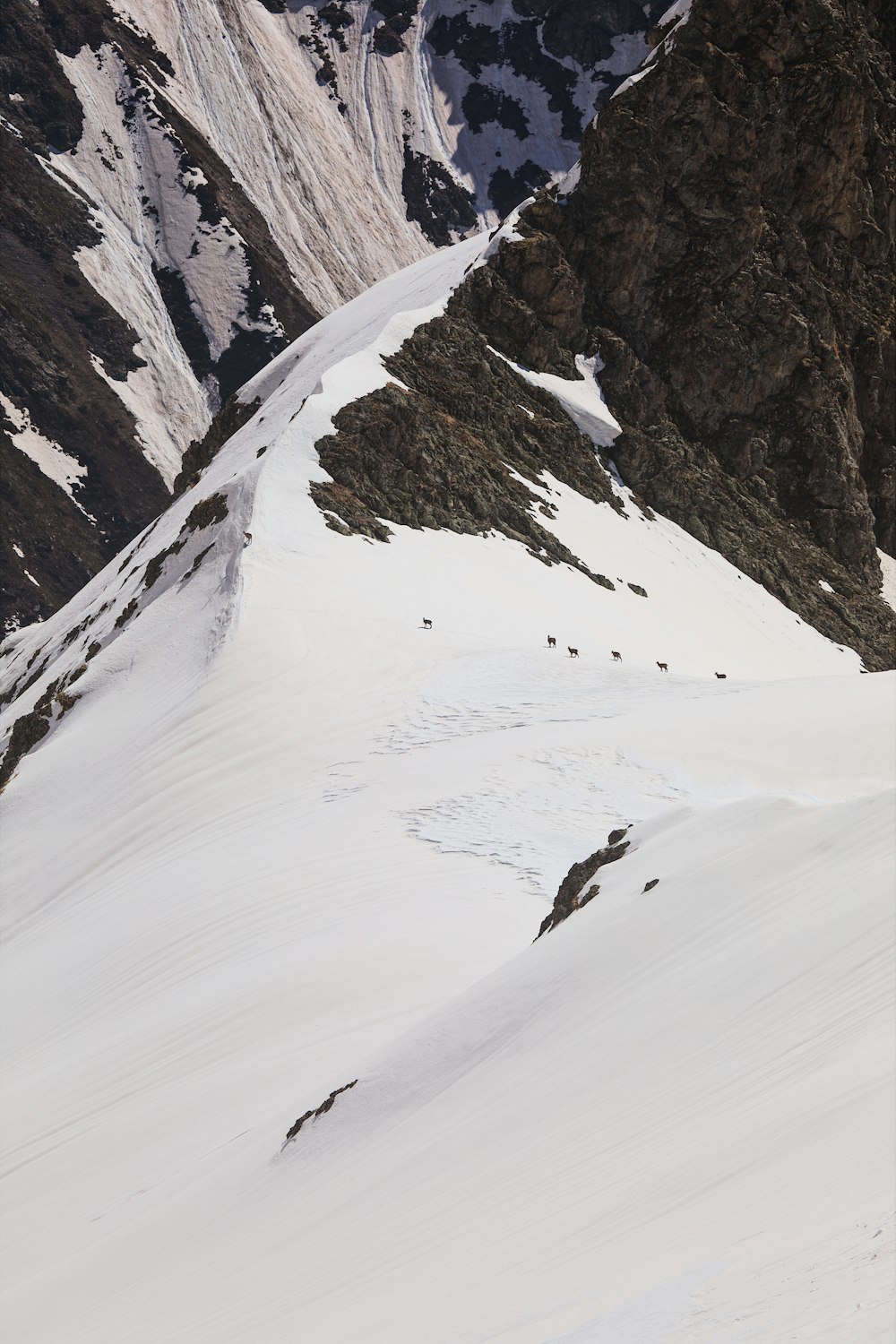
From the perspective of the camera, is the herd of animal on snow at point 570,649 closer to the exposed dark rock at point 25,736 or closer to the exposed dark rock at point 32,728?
the exposed dark rock at point 32,728

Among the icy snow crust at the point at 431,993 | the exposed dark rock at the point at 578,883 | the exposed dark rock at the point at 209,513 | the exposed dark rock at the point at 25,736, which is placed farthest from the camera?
the exposed dark rock at the point at 209,513

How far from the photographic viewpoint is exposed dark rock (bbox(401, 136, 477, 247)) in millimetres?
122938

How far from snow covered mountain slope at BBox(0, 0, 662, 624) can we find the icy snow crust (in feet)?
189

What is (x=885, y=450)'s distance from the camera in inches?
2334

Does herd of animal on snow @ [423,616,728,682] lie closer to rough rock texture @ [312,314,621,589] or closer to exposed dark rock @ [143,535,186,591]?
rough rock texture @ [312,314,621,589]

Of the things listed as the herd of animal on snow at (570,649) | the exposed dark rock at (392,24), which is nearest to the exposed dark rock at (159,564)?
the herd of animal on snow at (570,649)

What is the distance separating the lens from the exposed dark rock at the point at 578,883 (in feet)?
34.1

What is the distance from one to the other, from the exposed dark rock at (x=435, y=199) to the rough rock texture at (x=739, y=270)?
71867 mm

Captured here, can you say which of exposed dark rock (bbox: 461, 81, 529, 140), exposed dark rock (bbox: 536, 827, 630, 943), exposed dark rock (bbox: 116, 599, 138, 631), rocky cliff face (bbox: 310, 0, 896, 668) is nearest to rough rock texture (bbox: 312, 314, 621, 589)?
rocky cliff face (bbox: 310, 0, 896, 668)

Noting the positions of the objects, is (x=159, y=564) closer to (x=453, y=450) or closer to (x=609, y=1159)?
(x=453, y=450)

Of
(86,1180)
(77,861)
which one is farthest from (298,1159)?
(77,861)

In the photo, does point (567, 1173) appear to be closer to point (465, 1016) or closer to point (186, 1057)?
point (465, 1016)

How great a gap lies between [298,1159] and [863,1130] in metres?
4.53

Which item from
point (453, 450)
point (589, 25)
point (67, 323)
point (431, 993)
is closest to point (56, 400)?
point (67, 323)
